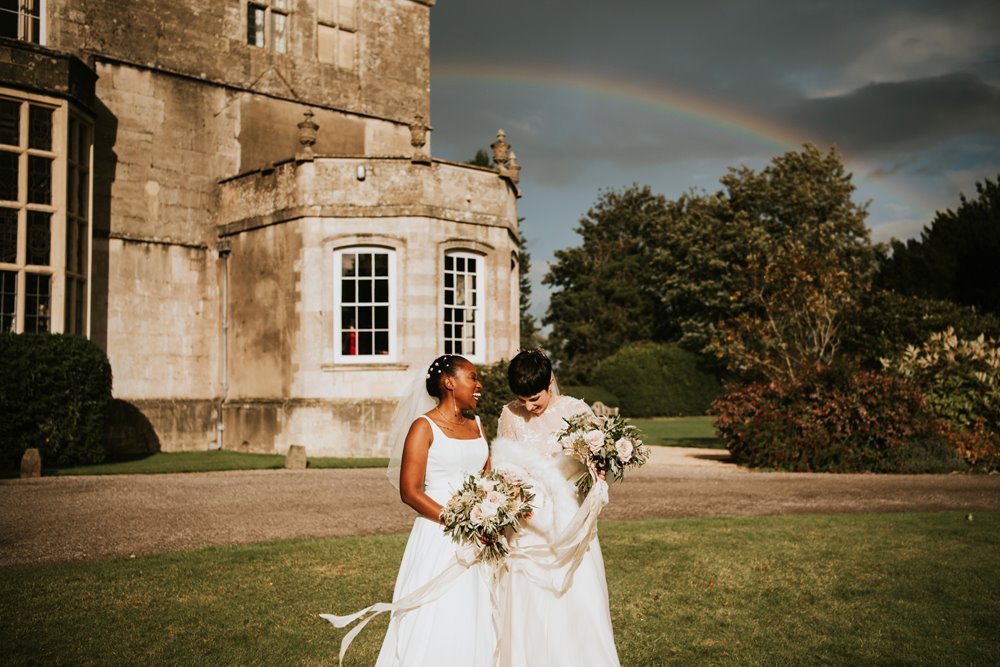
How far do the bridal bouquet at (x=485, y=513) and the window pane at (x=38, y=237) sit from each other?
14059 millimetres

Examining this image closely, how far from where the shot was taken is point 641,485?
1283 cm

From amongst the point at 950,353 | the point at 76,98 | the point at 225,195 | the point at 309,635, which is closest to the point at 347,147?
the point at 225,195

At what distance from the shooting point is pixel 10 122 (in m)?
15.3

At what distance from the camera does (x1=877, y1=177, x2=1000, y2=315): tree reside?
27.9 metres

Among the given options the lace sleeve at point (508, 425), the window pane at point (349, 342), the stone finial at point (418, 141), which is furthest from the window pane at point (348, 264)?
the lace sleeve at point (508, 425)

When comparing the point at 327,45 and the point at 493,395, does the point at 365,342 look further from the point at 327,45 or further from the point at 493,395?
the point at 327,45

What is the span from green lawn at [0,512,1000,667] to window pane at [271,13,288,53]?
1542 centimetres

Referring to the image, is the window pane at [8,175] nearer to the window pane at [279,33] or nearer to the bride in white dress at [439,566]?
the window pane at [279,33]

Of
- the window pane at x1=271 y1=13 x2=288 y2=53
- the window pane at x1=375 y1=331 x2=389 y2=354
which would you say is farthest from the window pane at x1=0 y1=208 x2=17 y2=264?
the window pane at x1=271 y1=13 x2=288 y2=53

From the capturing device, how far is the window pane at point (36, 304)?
15.4m

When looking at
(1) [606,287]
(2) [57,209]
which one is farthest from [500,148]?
(1) [606,287]

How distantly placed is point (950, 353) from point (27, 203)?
16.8 meters

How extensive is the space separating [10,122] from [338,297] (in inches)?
257

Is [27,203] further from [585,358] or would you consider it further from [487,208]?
[585,358]
